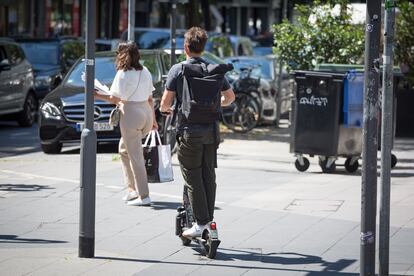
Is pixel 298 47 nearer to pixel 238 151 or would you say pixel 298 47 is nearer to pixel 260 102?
pixel 238 151

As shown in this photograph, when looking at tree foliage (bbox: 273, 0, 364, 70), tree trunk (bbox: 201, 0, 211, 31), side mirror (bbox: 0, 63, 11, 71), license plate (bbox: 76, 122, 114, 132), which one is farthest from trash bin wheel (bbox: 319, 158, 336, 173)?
tree trunk (bbox: 201, 0, 211, 31)

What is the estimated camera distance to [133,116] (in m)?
11.2

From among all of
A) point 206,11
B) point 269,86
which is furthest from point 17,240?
point 206,11

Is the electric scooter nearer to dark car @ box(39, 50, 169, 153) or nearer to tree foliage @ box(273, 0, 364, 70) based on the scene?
dark car @ box(39, 50, 169, 153)

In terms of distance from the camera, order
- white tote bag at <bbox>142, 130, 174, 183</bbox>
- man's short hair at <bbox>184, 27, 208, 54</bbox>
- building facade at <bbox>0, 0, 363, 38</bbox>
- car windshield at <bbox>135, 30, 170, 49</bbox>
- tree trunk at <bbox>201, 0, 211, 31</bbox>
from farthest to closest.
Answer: building facade at <bbox>0, 0, 363, 38</bbox> < tree trunk at <bbox>201, 0, 211, 31</bbox> < car windshield at <bbox>135, 30, 170, 49</bbox> < white tote bag at <bbox>142, 130, 174, 183</bbox> < man's short hair at <bbox>184, 27, 208, 54</bbox>

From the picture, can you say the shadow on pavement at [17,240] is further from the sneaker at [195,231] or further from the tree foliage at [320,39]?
the tree foliage at [320,39]

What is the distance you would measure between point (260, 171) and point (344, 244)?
5.31 metres

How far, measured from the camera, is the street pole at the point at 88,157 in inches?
338

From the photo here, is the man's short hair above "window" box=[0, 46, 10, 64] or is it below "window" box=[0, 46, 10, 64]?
above

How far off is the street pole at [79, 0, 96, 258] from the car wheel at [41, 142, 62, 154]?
821cm

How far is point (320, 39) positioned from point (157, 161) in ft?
21.3

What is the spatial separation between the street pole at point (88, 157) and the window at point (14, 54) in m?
13.6

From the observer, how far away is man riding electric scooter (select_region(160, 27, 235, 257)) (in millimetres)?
8898

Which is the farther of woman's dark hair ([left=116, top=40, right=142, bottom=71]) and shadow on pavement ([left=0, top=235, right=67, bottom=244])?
woman's dark hair ([left=116, top=40, right=142, bottom=71])
